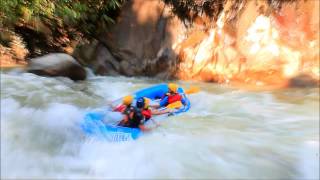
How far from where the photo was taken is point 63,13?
26.2 ft

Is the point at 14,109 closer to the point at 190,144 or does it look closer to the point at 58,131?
the point at 58,131

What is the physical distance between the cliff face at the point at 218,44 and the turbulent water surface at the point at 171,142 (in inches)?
47.1

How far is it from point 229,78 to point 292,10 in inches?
63.6

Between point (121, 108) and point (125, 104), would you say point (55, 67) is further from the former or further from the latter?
point (125, 104)

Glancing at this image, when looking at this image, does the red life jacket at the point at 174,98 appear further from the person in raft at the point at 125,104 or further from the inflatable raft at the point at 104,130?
the inflatable raft at the point at 104,130

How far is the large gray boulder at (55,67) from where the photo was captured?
7004mm

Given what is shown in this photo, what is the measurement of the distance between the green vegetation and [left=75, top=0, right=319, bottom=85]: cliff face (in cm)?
32

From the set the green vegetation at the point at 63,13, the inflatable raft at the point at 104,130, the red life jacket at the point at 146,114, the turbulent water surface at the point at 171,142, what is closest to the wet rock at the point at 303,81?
the turbulent water surface at the point at 171,142

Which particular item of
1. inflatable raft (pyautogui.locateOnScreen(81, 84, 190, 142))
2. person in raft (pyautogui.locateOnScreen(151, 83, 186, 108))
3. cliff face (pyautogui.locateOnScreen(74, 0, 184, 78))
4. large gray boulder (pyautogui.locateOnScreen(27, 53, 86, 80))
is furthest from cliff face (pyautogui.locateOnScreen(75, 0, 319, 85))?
inflatable raft (pyautogui.locateOnScreen(81, 84, 190, 142))

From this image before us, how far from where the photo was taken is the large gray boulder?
7004mm

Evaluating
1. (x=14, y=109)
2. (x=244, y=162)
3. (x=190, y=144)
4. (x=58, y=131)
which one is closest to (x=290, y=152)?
(x=244, y=162)

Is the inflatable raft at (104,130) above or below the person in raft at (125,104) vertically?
below

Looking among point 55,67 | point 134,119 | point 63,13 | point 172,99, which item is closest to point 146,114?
point 134,119

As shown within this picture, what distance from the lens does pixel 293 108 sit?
224 inches
